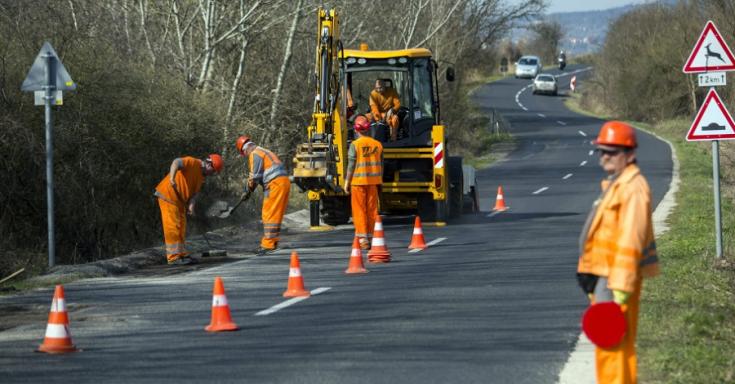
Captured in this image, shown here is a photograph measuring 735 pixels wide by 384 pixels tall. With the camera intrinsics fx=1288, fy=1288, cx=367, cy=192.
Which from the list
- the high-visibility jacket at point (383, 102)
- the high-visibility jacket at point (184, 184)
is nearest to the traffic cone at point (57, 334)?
the high-visibility jacket at point (184, 184)

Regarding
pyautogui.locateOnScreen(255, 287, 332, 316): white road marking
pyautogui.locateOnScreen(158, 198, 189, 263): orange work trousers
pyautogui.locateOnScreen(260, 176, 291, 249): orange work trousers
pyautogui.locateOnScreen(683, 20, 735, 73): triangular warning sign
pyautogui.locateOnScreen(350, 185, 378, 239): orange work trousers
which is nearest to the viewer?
pyautogui.locateOnScreen(255, 287, 332, 316): white road marking

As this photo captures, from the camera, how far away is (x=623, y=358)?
7.14 metres

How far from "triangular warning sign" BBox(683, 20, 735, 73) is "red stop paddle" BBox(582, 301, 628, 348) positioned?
9.16 metres

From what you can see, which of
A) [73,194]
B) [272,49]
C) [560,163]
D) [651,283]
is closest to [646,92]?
[560,163]

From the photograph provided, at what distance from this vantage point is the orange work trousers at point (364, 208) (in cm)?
A: 1780

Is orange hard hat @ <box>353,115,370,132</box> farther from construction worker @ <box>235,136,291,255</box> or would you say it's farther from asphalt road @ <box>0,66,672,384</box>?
asphalt road @ <box>0,66,672,384</box>

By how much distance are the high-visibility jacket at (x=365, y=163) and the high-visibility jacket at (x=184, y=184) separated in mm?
2138

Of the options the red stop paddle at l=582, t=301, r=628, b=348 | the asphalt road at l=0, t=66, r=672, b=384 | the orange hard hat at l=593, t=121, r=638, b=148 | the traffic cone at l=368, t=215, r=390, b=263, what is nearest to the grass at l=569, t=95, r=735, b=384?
the asphalt road at l=0, t=66, r=672, b=384

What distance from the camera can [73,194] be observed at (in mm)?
20469

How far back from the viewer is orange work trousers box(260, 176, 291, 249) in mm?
18578

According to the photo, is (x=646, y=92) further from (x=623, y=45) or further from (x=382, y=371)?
(x=382, y=371)

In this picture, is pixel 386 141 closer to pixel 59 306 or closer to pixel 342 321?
pixel 342 321

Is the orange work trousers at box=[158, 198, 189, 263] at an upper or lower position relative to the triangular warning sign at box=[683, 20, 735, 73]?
lower

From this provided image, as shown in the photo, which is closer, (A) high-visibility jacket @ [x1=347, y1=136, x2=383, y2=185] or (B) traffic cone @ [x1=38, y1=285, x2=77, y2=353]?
(B) traffic cone @ [x1=38, y1=285, x2=77, y2=353]
